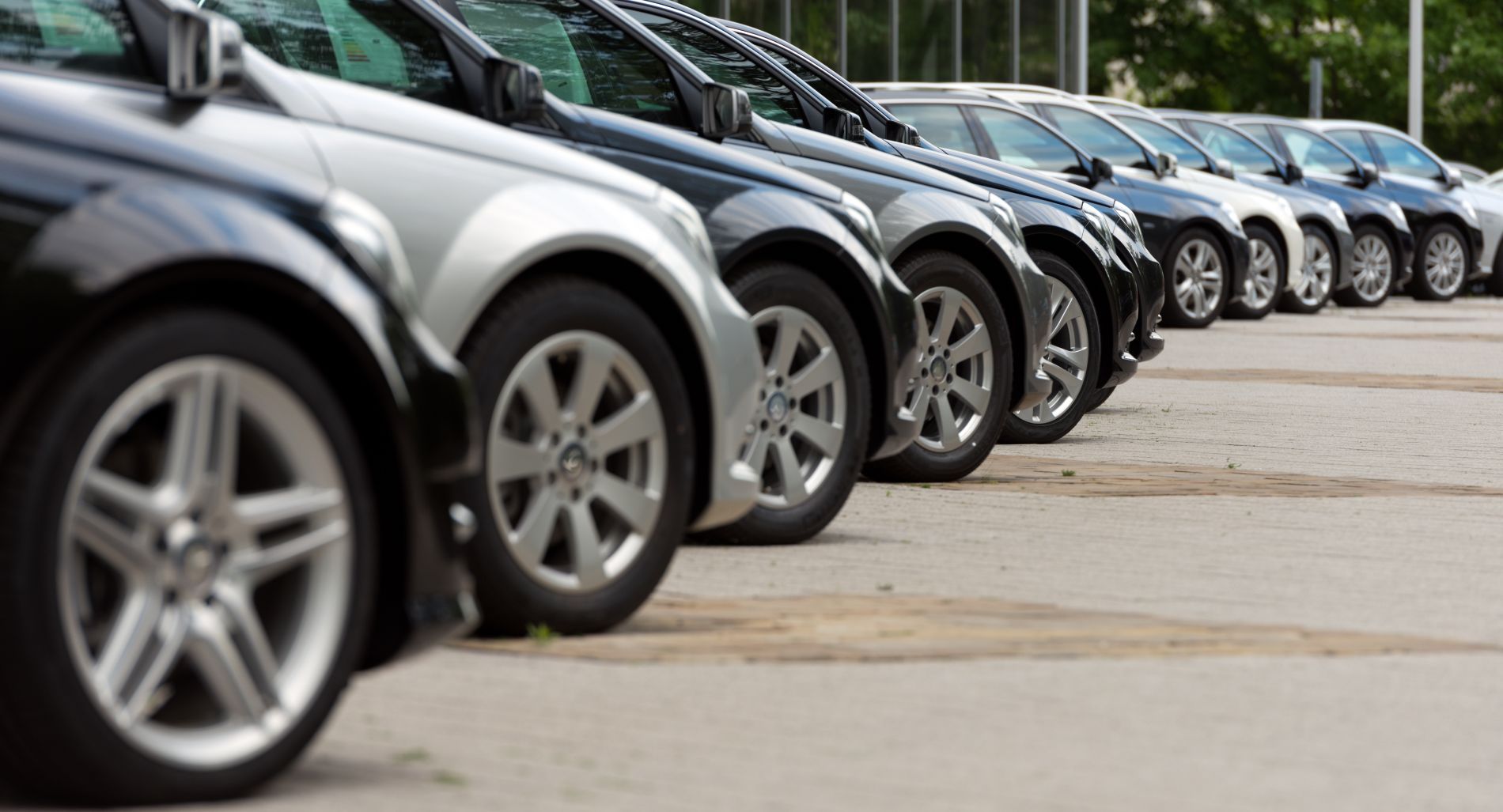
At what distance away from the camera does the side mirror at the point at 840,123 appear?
30.7 ft

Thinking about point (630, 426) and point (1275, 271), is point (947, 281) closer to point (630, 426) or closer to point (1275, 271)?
point (630, 426)

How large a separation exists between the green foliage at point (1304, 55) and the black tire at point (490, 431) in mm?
44476

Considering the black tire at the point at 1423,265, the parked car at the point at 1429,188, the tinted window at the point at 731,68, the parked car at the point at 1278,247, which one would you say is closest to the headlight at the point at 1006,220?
the tinted window at the point at 731,68

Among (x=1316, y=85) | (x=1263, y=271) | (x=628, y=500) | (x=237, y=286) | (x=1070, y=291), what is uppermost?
(x=237, y=286)

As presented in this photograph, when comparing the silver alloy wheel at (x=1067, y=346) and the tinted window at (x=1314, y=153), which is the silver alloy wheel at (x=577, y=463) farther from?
the tinted window at (x=1314, y=153)

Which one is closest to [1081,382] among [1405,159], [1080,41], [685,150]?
[685,150]

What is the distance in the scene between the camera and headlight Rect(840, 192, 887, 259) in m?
7.50

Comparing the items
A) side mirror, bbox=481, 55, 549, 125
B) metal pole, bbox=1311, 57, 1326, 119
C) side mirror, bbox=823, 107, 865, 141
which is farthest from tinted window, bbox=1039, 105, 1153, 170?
metal pole, bbox=1311, 57, 1326, 119

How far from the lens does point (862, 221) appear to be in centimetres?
754

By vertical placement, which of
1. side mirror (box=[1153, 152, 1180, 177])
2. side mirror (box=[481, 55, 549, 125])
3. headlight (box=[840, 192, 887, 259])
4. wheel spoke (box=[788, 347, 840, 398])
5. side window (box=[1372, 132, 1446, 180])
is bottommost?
side window (box=[1372, 132, 1446, 180])

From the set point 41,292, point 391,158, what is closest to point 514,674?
point 391,158

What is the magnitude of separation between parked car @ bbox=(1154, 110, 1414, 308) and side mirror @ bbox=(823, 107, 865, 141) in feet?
46.1

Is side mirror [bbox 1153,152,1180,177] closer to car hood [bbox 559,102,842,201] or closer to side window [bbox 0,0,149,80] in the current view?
car hood [bbox 559,102,842,201]

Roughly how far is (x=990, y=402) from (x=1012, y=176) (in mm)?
1805
